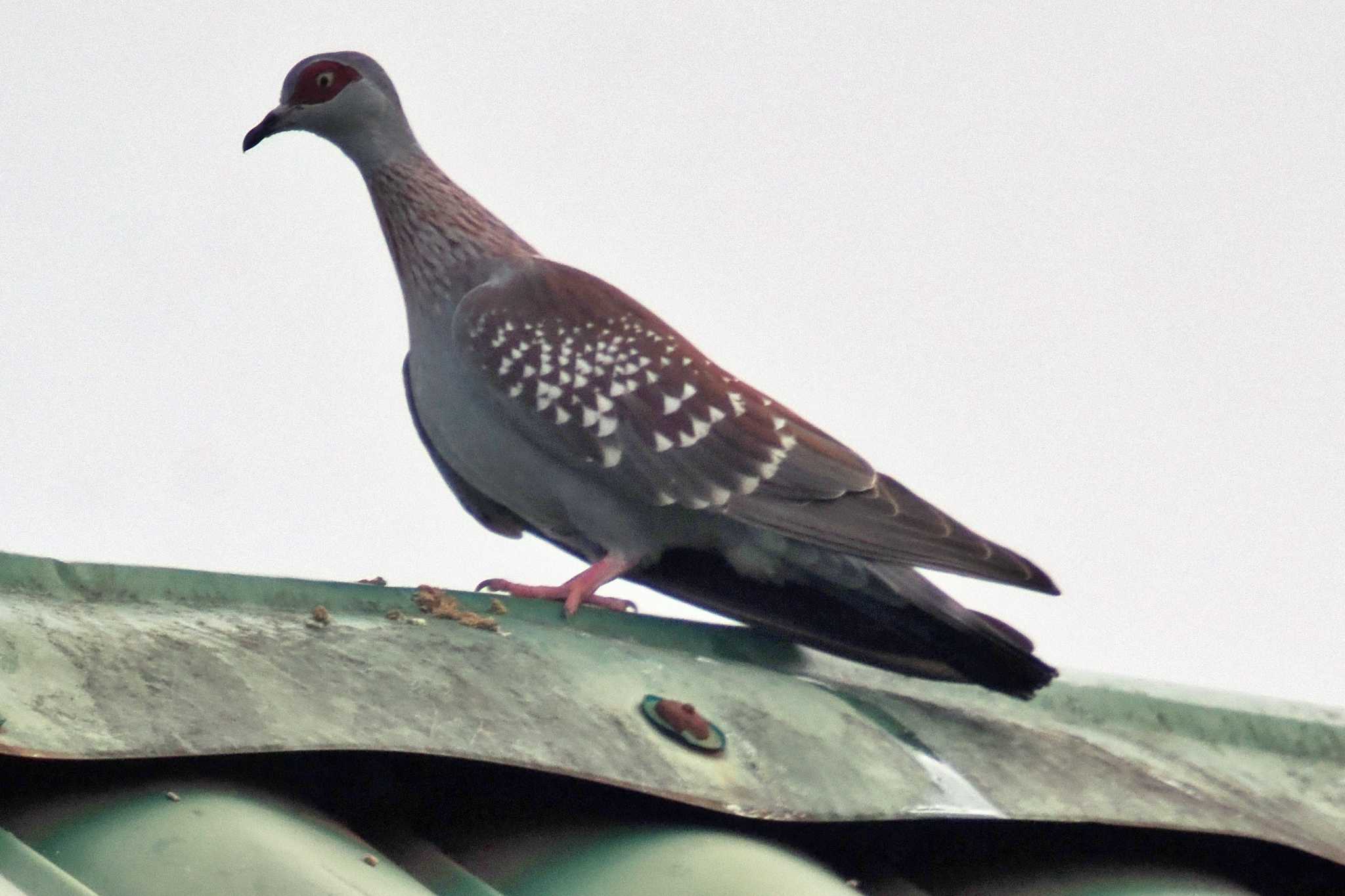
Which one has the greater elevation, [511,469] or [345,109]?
[345,109]

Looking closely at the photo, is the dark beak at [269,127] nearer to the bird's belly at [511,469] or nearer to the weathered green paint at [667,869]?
the bird's belly at [511,469]

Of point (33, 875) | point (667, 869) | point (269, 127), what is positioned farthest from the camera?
point (269, 127)

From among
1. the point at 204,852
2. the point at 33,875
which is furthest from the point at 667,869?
the point at 33,875

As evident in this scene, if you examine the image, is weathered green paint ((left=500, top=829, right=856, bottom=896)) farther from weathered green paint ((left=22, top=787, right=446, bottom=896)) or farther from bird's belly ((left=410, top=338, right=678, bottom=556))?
bird's belly ((left=410, top=338, right=678, bottom=556))

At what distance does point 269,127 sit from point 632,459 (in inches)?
58.3

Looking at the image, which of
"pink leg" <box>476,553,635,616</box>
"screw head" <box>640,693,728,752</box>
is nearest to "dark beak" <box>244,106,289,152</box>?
"pink leg" <box>476,553,635,616</box>

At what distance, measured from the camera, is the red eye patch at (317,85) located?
5336 millimetres

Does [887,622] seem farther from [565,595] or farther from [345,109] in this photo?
[345,109]

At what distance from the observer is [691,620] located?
4.03 meters

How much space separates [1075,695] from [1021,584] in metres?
0.27

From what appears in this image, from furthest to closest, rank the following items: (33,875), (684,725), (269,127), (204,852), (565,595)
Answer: (269,127)
(565,595)
(684,725)
(204,852)
(33,875)

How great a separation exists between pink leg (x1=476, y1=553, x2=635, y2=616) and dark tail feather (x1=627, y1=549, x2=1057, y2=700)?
0.81ft

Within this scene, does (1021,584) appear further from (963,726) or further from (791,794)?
(791,794)

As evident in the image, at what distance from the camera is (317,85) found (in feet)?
17.5
